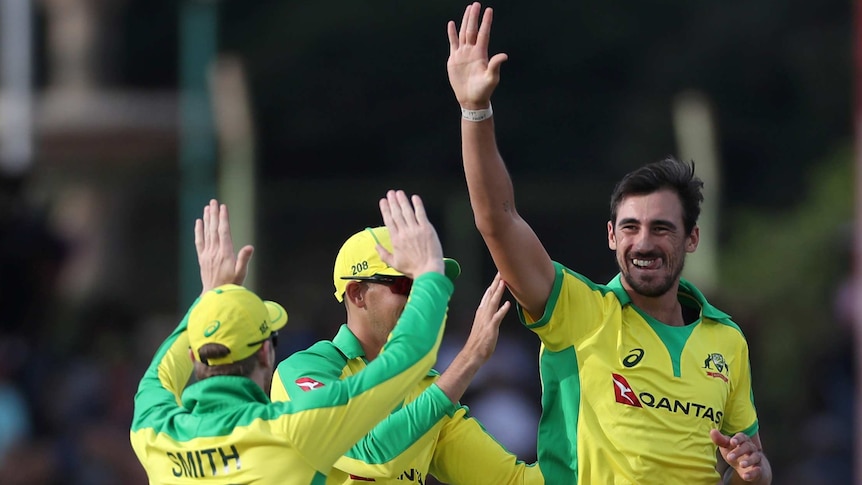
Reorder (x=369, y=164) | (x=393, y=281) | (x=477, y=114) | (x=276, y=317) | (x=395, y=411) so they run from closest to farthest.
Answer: (x=477, y=114), (x=276, y=317), (x=395, y=411), (x=393, y=281), (x=369, y=164)

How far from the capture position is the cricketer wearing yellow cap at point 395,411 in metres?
5.93

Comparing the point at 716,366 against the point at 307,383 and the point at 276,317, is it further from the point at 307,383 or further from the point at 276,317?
the point at 276,317

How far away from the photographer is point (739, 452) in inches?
233

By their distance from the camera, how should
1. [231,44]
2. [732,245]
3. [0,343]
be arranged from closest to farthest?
[0,343] → [732,245] → [231,44]

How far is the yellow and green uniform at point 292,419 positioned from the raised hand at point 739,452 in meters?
1.25

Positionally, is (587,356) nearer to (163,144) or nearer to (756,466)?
(756,466)

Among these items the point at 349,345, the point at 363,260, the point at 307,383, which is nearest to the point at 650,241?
the point at 363,260

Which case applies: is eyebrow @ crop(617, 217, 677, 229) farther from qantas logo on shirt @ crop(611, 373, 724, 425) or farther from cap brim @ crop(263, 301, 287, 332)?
cap brim @ crop(263, 301, 287, 332)

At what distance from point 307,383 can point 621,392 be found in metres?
1.25

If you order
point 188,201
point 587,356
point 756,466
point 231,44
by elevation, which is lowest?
point 756,466

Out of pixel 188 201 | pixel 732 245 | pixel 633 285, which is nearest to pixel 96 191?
pixel 188 201

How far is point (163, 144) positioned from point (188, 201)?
3.22m

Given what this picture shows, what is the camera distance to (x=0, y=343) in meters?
13.3

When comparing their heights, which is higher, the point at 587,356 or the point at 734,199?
the point at 734,199
